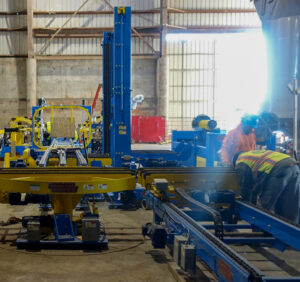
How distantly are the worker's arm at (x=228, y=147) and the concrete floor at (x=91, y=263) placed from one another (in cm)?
213

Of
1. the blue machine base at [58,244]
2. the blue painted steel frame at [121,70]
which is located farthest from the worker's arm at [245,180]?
the blue painted steel frame at [121,70]

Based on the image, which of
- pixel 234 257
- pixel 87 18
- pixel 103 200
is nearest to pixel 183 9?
pixel 87 18

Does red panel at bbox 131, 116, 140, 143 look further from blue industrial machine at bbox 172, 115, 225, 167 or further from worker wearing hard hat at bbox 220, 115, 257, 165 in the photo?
worker wearing hard hat at bbox 220, 115, 257, 165

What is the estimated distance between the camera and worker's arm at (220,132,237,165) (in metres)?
6.57

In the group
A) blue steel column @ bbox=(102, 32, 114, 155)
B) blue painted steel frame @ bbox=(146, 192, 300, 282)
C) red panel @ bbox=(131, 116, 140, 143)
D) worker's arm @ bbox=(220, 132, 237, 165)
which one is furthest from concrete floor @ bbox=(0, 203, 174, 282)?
red panel @ bbox=(131, 116, 140, 143)

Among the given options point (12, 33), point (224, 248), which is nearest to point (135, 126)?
point (12, 33)

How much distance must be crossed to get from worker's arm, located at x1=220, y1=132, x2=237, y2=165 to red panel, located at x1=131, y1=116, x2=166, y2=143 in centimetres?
1735

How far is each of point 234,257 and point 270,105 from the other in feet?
10.0

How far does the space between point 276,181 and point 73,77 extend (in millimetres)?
21223

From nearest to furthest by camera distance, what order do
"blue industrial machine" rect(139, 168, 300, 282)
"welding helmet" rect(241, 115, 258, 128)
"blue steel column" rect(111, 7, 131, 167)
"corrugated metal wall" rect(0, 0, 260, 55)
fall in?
"blue industrial machine" rect(139, 168, 300, 282) → "welding helmet" rect(241, 115, 258, 128) → "blue steel column" rect(111, 7, 131, 167) → "corrugated metal wall" rect(0, 0, 260, 55)

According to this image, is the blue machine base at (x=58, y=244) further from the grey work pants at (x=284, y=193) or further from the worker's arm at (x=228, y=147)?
the worker's arm at (x=228, y=147)

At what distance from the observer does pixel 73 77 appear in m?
24.5

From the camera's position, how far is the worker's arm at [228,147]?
21.6 feet

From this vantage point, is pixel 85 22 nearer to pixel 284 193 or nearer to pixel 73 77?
pixel 73 77
